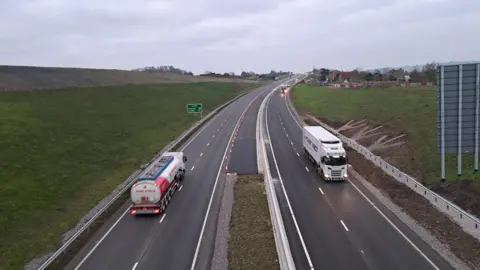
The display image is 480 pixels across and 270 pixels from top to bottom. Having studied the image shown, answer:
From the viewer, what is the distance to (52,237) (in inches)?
981

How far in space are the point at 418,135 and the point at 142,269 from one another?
139 feet

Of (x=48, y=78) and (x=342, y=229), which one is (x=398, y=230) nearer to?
(x=342, y=229)

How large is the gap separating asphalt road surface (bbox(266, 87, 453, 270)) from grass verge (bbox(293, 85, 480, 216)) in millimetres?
6523

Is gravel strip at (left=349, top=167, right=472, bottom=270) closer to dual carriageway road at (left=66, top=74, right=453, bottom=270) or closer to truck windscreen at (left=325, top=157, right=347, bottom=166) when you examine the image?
dual carriageway road at (left=66, top=74, right=453, bottom=270)

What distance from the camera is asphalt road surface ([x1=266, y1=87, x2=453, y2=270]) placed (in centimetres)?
2162

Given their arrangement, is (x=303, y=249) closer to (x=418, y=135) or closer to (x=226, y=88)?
(x=418, y=135)

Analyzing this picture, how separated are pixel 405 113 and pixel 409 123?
32.5ft

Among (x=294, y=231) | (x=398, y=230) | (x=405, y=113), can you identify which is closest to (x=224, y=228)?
(x=294, y=231)

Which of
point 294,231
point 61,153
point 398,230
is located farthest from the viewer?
point 61,153

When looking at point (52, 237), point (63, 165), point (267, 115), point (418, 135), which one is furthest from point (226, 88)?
point (52, 237)

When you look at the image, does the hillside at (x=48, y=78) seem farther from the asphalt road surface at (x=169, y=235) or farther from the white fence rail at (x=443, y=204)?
the white fence rail at (x=443, y=204)

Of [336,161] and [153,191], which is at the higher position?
[153,191]

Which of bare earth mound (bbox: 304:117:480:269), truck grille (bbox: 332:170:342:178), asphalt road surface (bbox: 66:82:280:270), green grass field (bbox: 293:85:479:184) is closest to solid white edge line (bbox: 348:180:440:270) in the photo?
bare earth mound (bbox: 304:117:480:269)

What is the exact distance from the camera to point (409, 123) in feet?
197
